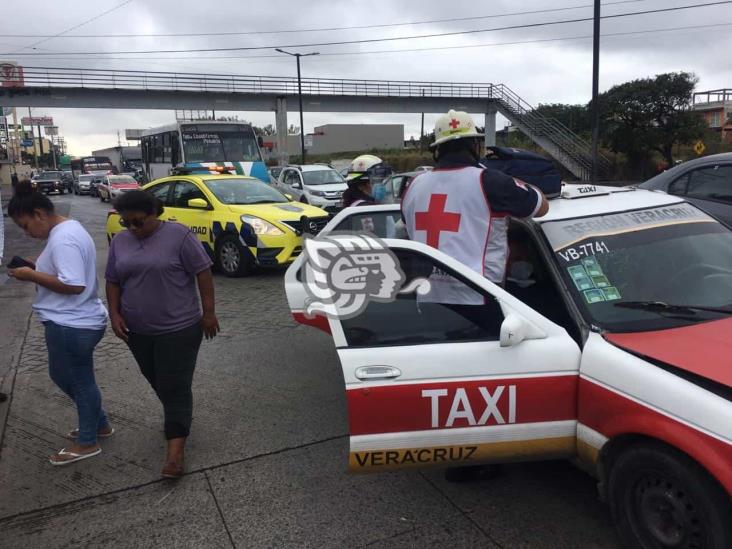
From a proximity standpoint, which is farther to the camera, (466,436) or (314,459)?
(314,459)

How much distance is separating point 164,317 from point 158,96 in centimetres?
3697

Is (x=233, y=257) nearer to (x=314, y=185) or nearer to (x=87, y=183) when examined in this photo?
(x=314, y=185)

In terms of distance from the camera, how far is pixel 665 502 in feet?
7.64

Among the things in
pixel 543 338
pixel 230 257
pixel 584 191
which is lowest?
pixel 230 257

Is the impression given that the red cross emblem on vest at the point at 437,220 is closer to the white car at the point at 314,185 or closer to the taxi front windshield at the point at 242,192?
the taxi front windshield at the point at 242,192

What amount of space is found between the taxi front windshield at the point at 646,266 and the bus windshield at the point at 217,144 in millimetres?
17348

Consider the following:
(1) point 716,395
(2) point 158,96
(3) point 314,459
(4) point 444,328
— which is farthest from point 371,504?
(2) point 158,96

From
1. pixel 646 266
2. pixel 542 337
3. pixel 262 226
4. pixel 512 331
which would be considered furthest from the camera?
pixel 262 226

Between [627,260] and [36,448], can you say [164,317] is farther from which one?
[627,260]

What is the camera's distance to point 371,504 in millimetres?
3143

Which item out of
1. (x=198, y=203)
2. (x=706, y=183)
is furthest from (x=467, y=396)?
(x=198, y=203)

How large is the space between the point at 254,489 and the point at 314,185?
56.1 ft

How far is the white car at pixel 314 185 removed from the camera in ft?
61.9

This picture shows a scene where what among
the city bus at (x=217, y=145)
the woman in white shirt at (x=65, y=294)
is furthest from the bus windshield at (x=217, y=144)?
the woman in white shirt at (x=65, y=294)
